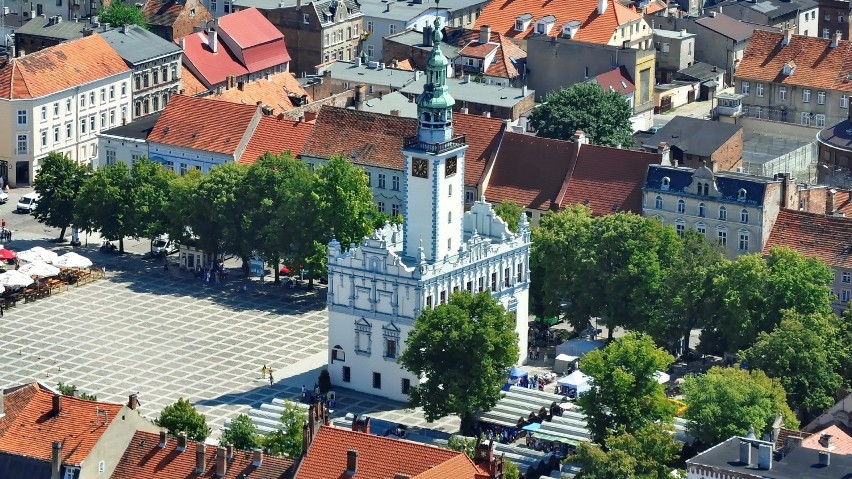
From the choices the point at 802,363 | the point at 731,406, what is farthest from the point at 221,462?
the point at 802,363

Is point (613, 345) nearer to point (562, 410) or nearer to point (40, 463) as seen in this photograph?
point (562, 410)

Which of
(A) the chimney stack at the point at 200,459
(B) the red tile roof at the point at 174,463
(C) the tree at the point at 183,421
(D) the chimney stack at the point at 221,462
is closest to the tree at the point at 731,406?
(C) the tree at the point at 183,421

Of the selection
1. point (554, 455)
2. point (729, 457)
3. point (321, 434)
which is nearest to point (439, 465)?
point (321, 434)

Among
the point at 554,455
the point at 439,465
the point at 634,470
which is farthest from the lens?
the point at 554,455

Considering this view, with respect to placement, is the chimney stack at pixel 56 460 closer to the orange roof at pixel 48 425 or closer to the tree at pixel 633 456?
the orange roof at pixel 48 425

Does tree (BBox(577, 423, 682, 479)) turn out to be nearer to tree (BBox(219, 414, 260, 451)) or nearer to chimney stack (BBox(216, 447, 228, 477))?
tree (BBox(219, 414, 260, 451))
